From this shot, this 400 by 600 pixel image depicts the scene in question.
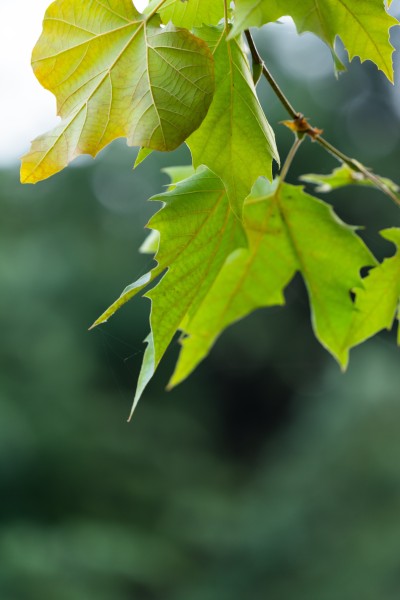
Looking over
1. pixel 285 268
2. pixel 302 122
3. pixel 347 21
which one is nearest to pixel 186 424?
pixel 285 268

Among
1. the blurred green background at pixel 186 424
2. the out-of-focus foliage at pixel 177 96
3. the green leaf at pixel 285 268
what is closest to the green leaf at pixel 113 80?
the out-of-focus foliage at pixel 177 96

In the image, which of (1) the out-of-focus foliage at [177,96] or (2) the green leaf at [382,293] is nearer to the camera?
(1) the out-of-focus foliage at [177,96]

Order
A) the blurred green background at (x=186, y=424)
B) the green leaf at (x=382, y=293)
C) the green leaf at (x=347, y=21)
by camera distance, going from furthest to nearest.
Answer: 1. the blurred green background at (x=186, y=424)
2. the green leaf at (x=382, y=293)
3. the green leaf at (x=347, y=21)

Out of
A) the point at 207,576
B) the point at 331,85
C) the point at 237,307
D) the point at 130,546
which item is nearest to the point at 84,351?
the point at 130,546

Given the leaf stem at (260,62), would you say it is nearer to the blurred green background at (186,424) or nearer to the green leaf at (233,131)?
the green leaf at (233,131)

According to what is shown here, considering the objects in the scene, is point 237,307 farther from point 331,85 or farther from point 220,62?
point 331,85
